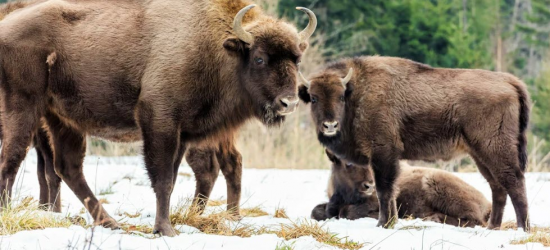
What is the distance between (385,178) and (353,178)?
1241 mm

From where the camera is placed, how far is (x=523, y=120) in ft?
27.5

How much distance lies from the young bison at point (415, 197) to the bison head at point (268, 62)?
2.49 m

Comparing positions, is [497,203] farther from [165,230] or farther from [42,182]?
[42,182]

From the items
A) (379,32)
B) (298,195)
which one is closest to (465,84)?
(298,195)

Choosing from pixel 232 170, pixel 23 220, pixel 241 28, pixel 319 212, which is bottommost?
pixel 319 212

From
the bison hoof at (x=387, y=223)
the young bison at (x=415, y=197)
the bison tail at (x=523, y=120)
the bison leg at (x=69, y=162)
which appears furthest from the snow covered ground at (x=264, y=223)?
the bison tail at (x=523, y=120)

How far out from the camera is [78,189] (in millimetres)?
7551

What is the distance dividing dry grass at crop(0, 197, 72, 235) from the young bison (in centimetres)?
379

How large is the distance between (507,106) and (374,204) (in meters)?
2.07

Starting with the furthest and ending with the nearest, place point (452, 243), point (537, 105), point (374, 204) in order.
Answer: point (537, 105), point (374, 204), point (452, 243)

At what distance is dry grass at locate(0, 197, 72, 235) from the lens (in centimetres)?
606

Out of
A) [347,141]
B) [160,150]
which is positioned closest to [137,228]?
[160,150]

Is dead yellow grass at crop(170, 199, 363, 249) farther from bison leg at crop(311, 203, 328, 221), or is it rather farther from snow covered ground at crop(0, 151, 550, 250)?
bison leg at crop(311, 203, 328, 221)

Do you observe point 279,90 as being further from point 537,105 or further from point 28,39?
point 537,105
